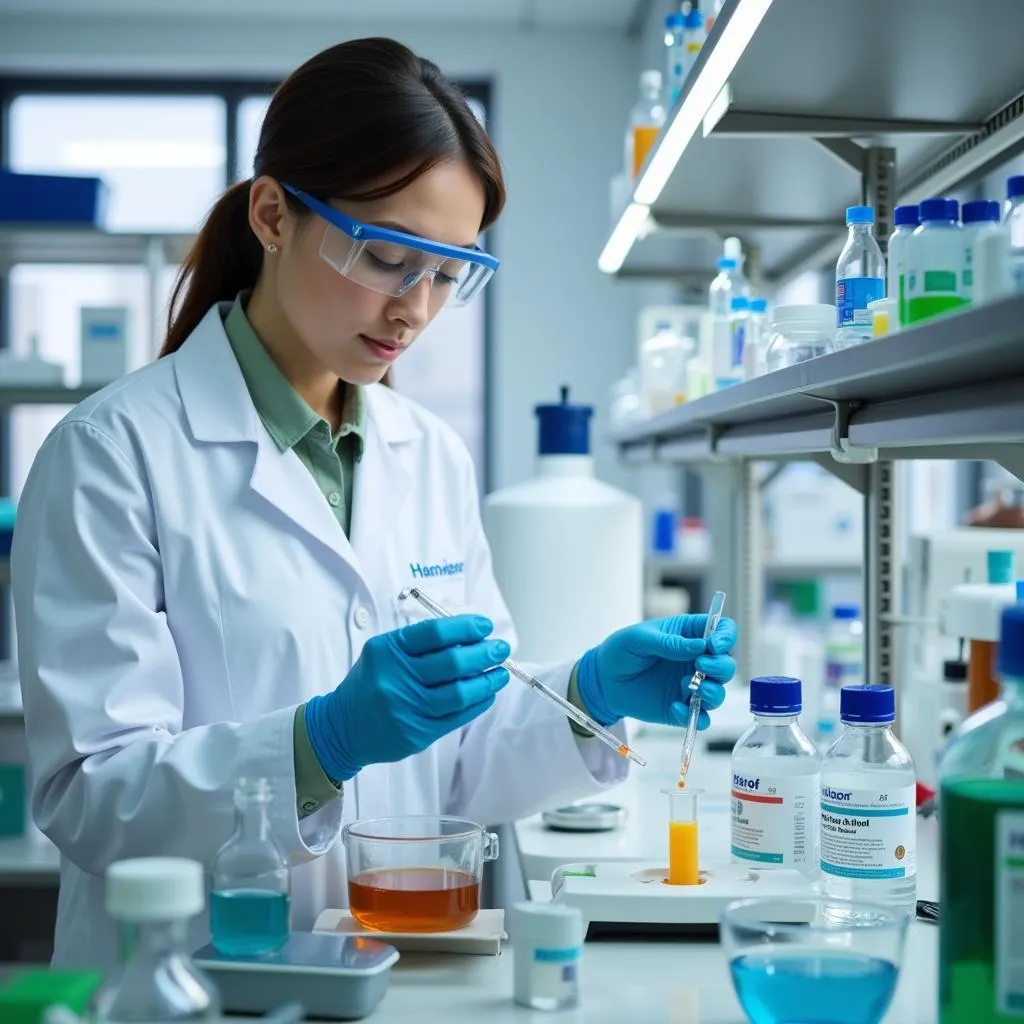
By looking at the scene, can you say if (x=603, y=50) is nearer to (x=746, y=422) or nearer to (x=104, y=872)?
(x=746, y=422)

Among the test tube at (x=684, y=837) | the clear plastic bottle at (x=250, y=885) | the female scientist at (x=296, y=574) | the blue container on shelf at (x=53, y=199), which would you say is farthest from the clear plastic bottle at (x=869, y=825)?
the blue container on shelf at (x=53, y=199)

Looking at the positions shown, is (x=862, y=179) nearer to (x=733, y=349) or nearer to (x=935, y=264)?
(x=733, y=349)

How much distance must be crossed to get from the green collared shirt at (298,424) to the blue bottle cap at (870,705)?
650 mm

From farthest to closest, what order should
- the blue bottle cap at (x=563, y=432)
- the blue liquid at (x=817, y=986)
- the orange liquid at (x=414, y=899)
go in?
1. the blue bottle cap at (x=563, y=432)
2. the orange liquid at (x=414, y=899)
3. the blue liquid at (x=817, y=986)

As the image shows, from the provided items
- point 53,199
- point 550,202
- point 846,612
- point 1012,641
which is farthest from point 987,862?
point 550,202

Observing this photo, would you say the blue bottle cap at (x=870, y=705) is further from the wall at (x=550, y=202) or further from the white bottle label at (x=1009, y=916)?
the wall at (x=550, y=202)

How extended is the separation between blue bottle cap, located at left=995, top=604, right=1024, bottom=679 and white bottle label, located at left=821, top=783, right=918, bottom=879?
0.39 m

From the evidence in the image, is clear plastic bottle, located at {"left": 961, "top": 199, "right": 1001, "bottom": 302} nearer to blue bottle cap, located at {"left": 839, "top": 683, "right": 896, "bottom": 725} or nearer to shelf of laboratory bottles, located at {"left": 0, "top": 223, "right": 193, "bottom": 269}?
blue bottle cap, located at {"left": 839, "top": 683, "right": 896, "bottom": 725}

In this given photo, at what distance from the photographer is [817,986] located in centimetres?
88

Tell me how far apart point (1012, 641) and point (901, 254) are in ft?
1.34

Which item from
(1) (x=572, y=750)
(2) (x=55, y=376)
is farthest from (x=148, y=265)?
(1) (x=572, y=750)

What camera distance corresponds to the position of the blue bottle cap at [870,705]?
1154 mm

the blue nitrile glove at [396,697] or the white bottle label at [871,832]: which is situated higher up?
the blue nitrile glove at [396,697]

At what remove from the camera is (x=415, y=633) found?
3.89 ft
